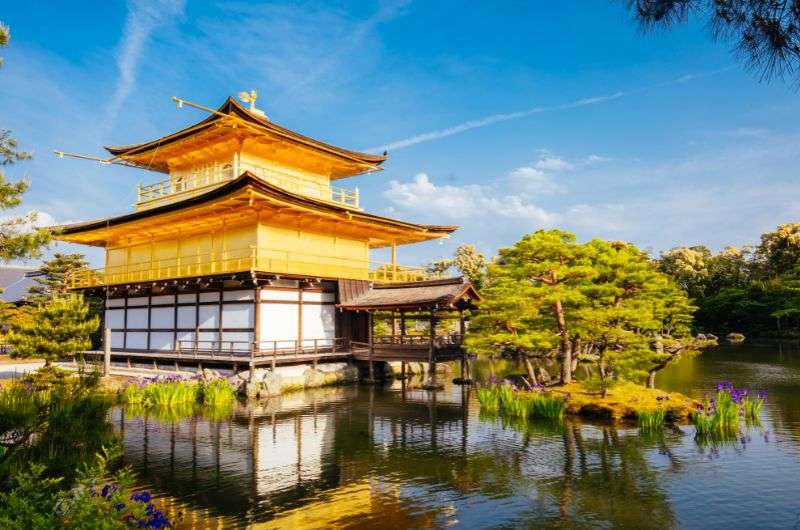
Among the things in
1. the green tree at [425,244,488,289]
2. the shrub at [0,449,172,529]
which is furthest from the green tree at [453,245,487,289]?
the shrub at [0,449,172,529]

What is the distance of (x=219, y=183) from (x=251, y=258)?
7050 mm

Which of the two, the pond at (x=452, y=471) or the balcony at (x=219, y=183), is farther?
the balcony at (x=219, y=183)

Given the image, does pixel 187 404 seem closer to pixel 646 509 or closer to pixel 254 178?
pixel 254 178

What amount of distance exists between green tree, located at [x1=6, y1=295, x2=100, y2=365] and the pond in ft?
10.5

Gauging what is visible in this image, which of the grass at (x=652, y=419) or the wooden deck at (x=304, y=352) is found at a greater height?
the wooden deck at (x=304, y=352)

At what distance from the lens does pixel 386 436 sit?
14.6 m

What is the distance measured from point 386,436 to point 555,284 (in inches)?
320

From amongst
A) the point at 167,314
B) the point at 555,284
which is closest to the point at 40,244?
the point at 555,284

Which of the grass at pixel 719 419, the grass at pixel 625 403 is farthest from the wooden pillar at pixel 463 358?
the grass at pixel 719 419

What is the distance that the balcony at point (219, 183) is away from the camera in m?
28.3

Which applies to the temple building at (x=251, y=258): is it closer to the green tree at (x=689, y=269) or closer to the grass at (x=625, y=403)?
the grass at (x=625, y=403)

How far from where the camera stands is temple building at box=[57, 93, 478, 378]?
2373cm

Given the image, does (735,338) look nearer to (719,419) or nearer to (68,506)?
(719,419)

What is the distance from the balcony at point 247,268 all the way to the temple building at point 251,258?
0.08m
